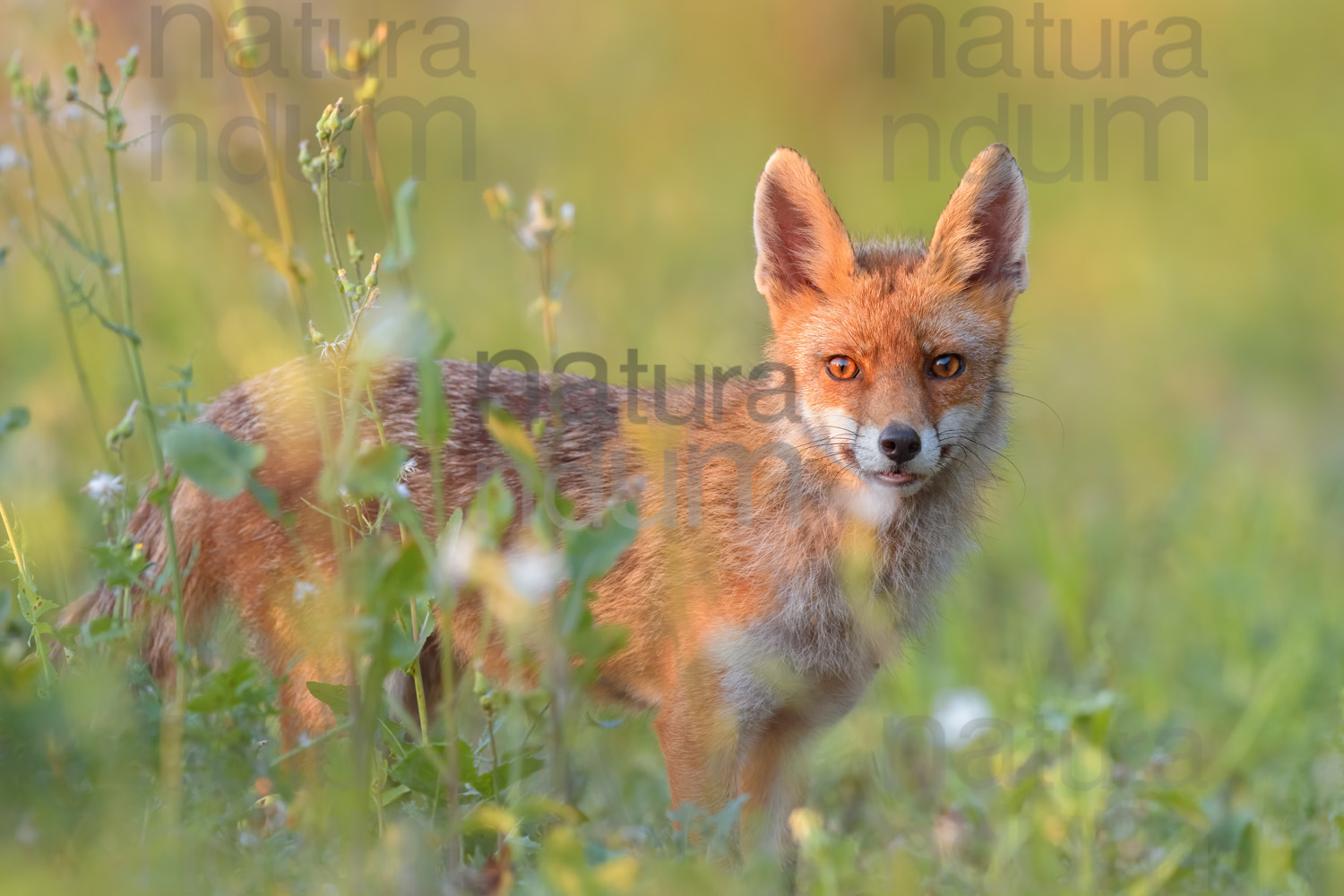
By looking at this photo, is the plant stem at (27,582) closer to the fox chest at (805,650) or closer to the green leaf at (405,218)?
the green leaf at (405,218)

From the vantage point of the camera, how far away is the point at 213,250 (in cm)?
809

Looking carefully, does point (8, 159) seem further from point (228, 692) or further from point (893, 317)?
point (893, 317)

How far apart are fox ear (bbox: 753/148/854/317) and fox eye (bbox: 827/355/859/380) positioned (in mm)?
326

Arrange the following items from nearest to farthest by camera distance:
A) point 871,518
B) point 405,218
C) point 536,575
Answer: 1. point 536,575
2. point 405,218
3. point 871,518

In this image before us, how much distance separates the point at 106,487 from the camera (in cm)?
334

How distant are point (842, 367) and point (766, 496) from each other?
0.52m

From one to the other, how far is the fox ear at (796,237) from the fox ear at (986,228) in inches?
13.2

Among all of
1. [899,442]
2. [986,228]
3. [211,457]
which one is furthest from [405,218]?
[986,228]

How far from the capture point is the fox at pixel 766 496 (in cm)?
390

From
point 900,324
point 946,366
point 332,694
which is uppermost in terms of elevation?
point 900,324

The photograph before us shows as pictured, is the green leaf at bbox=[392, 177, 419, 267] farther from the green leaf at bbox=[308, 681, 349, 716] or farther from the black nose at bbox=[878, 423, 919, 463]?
the black nose at bbox=[878, 423, 919, 463]

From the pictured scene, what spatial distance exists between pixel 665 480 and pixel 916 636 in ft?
3.44

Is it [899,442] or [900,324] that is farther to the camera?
[900,324]

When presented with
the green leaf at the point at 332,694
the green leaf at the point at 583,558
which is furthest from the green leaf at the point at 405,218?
the green leaf at the point at 332,694
